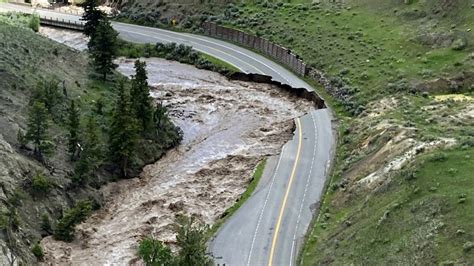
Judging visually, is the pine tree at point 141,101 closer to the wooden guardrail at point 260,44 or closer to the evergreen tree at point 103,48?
the evergreen tree at point 103,48

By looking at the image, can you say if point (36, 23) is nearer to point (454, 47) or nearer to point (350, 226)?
point (454, 47)

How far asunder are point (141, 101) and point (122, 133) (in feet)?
22.0

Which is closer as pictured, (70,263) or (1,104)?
(70,263)

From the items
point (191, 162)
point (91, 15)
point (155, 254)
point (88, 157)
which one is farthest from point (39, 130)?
point (91, 15)

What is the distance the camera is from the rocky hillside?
4644cm

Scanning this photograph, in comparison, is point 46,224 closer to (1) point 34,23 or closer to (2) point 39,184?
(2) point 39,184

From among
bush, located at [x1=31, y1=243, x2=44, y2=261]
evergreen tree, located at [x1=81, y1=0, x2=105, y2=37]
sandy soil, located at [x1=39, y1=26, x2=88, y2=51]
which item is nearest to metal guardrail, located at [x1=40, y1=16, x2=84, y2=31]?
sandy soil, located at [x1=39, y1=26, x2=88, y2=51]

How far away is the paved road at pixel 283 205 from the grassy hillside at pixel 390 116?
154cm

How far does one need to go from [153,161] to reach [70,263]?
717 inches

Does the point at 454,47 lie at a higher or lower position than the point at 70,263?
Answer: higher

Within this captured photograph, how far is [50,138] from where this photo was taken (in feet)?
182

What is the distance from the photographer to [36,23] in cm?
9362

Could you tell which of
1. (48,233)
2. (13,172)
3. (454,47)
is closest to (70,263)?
(48,233)

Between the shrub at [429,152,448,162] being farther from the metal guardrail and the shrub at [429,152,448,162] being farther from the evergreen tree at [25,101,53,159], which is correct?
the metal guardrail
